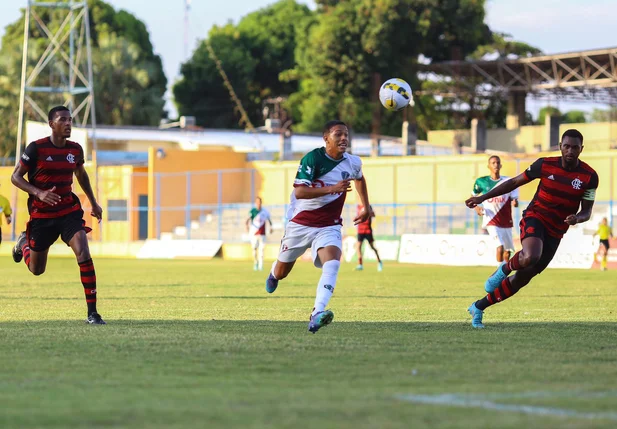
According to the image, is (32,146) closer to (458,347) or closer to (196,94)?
(458,347)

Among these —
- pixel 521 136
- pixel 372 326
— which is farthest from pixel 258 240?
pixel 521 136

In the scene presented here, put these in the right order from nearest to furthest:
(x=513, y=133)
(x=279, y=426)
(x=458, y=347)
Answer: (x=279, y=426)
(x=458, y=347)
(x=513, y=133)

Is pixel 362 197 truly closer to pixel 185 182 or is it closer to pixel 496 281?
pixel 496 281

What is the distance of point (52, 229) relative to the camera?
12.8 metres

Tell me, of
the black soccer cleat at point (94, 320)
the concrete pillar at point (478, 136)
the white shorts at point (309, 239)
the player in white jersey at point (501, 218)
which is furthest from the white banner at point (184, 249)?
the white shorts at point (309, 239)

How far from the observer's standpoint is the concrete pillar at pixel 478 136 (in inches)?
2480

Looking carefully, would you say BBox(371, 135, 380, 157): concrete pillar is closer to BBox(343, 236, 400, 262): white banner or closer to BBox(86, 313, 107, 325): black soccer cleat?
BBox(343, 236, 400, 262): white banner

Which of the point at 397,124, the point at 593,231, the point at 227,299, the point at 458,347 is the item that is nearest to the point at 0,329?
the point at 458,347

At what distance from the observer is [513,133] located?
6625 centimetres

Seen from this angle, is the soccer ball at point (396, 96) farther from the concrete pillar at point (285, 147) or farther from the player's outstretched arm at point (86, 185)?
the concrete pillar at point (285, 147)

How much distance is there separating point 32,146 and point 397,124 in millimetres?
63456

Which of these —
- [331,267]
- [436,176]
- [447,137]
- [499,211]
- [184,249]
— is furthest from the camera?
[447,137]

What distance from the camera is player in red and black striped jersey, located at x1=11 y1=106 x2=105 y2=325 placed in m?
12.4

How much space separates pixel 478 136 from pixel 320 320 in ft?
175
